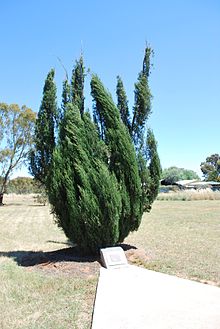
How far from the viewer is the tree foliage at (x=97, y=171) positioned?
24.5 ft

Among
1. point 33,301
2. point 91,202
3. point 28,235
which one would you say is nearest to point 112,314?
point 33,301

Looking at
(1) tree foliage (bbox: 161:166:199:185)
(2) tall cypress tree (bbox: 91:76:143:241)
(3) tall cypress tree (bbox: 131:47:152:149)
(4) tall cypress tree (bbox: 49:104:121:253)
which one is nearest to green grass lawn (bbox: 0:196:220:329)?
(4) tall cypress tree (bbox: 49:104:121:253)

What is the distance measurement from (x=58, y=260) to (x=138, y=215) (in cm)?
214

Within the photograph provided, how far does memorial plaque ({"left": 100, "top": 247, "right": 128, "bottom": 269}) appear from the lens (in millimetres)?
6793

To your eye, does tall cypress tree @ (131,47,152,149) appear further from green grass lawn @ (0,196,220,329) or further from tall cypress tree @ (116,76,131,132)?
green grass lawn @ (0,196,220,329)

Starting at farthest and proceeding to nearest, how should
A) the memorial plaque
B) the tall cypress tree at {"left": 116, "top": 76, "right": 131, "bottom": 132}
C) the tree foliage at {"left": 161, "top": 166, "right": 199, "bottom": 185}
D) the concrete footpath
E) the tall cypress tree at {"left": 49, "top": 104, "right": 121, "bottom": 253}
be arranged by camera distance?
the tree foliage at {"left": 161, "top": 166, "right": 199, "bottom": 185} < the tall cypress tree at {"left": 116, "top": 76, "right": 131, "bottom": 132} < the tall cypress tree at {"left": 49, "top": 104, "right": 121, "bottom": 253} < the memorial plaque < the concrete footpath

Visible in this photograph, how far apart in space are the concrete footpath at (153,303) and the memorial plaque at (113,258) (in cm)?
49

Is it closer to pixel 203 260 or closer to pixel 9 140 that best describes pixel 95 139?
pixel 203 260

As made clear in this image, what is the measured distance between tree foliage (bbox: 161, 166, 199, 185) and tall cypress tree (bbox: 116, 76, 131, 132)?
267 ft

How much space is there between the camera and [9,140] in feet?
122

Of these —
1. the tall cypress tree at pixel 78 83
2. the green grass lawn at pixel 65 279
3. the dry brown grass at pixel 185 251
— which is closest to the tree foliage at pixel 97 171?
the tall cypress tree at pixel 78 83

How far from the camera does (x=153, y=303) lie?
Answer: 4711 millimetres

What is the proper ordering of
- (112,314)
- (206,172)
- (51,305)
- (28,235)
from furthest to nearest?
(206,172) → (28,235) → (51,305) → (112,314)

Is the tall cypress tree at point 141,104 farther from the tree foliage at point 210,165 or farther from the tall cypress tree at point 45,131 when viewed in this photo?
the tree foliage at point 210,165
